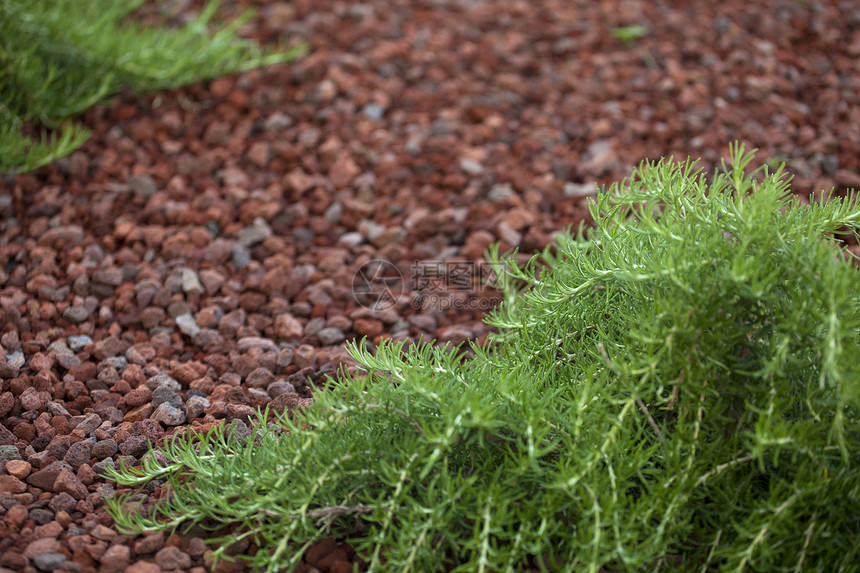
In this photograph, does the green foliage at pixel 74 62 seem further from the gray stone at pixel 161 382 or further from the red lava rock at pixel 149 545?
the red lava rock at pixel 149 545

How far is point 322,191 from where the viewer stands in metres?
2.91

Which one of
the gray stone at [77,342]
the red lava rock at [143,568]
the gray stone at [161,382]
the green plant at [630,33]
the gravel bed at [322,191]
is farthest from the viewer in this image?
the green plant at [630,33]

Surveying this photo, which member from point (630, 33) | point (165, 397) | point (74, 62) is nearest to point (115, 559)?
point (165, 397)

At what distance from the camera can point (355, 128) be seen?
10.5ft

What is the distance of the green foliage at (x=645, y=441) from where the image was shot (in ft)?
4.37

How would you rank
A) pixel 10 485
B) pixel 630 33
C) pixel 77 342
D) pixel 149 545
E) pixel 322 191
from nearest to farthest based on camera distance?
pixel 149 545
pixel 10 485
pixel 77 342
pixel 322 191
pixel 630 33

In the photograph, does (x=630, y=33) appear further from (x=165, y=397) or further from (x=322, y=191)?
(x=165, y=397)

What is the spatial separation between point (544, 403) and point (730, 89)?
7.89ft

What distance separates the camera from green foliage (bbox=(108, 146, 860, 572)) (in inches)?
52.4

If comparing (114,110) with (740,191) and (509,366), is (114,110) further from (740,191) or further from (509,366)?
(740,191)

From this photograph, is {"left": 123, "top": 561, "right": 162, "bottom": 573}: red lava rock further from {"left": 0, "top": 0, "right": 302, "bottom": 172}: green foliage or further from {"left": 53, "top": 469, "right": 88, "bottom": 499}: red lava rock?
{"left": 0, "top": 0, "right": 302, "bottom": 172}: green foliage

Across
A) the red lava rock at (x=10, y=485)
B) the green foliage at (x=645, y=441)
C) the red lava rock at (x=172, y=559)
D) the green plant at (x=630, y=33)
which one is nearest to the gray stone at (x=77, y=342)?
the red lava rock at (x=10, y=485)

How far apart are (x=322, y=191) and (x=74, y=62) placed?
1122 mm
